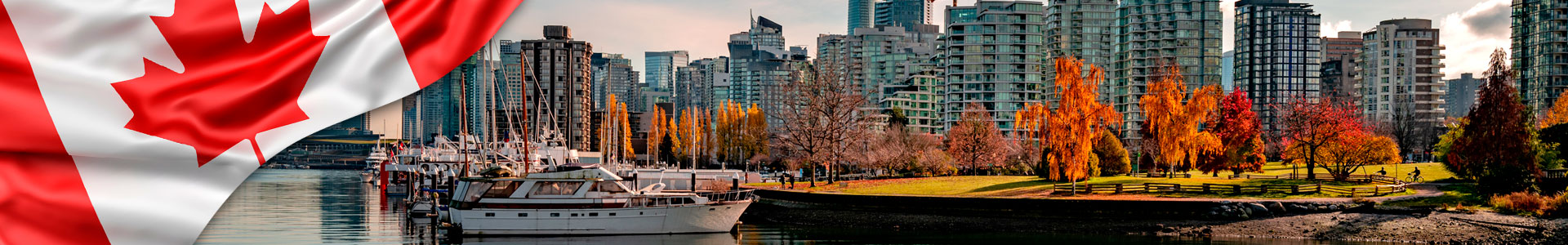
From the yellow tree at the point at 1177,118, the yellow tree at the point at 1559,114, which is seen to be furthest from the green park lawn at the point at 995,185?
the yellow tree at the point at 1559,114

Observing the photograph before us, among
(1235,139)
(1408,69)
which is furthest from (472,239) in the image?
(1408,69)

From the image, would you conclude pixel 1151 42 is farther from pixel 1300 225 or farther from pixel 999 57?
pixel 1300 225

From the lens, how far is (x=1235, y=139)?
49656 mm

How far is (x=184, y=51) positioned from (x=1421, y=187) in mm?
46728

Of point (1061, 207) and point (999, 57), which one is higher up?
point (999, 57)

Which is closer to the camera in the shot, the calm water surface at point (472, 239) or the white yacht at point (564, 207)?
the calm water surface at point (472, 239)

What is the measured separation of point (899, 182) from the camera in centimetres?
5103

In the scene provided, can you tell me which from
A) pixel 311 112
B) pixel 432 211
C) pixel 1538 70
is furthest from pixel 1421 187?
pixel 1538 70

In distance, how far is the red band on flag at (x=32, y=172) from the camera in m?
2.11

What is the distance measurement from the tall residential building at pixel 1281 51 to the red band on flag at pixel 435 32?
142m

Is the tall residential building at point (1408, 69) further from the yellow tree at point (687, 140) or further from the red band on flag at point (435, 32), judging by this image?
the red band on flag at point (435, 32)

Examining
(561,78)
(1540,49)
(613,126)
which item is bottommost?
(613,126)

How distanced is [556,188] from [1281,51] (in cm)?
11967

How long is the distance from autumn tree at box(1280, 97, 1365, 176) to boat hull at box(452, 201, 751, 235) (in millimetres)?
24812
